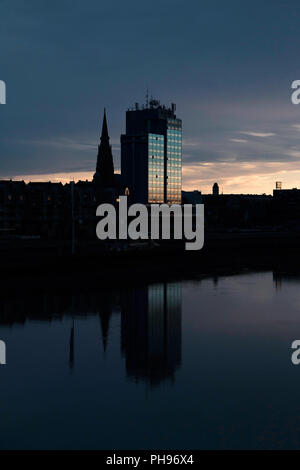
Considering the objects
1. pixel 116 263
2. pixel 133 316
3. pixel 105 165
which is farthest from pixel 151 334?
pixel 105 165

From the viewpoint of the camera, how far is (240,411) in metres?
26.8

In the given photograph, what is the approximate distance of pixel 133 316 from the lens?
170 feet

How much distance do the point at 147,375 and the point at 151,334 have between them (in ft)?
37.5

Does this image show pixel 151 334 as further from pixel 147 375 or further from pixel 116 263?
pixel 116 263

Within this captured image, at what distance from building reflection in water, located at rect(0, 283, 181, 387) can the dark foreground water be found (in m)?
0.13

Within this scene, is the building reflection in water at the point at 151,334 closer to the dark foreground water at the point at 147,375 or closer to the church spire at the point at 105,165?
the dark foreground water at the point at 147,375

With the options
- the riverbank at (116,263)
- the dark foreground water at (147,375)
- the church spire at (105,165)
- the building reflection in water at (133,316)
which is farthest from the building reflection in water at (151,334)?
the church spire at (105,165)

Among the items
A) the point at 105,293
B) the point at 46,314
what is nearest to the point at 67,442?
the point at 46,314

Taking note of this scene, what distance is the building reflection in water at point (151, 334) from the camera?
34.1 m

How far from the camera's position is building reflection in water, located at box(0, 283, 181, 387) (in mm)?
35562

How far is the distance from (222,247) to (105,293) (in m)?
69.1

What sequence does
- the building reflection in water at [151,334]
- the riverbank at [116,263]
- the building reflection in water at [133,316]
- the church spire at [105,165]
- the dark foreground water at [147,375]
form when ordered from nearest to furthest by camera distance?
the dark foreground water at [147,375], the building reflection in water at [151,334], the building reflection in water at [133,316], the riverbank at [116,263], the church spire at [105,165]

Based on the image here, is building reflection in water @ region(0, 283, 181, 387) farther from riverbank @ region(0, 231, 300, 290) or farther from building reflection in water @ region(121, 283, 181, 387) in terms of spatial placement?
riverbank @ region(0, 231, 300, 290)

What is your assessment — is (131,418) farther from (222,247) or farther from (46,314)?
(222,247)
